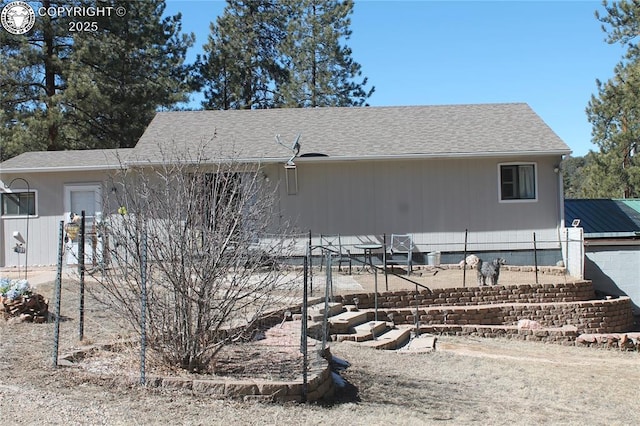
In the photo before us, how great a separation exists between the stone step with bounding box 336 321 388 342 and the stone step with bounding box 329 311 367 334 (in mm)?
96

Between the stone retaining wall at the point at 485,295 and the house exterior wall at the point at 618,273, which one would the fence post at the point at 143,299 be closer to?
the stone retaining wall at the point at 485,295

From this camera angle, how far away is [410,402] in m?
6.40

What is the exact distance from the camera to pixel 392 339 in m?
9.62

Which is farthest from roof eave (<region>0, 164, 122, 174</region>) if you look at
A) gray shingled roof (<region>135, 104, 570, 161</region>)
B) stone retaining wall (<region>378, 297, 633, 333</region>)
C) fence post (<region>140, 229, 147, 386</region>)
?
fence post (<region>140, 229, 147, 386</region>)

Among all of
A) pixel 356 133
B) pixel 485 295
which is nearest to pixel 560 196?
pixel 485 295

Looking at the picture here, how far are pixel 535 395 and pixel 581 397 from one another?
1.93 feet

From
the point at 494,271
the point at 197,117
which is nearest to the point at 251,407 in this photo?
the point at 494,271

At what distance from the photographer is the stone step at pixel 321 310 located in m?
9.48

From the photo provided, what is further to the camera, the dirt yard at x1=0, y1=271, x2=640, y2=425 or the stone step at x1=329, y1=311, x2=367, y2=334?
the stone step at x1=329, y1=311, x2=367, y2=334

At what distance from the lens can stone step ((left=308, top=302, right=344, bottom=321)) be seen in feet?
31.1

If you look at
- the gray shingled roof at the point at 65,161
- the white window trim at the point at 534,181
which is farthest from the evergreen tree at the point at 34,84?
the white window trim at the point at 534,181

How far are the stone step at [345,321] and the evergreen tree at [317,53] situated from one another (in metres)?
19.5

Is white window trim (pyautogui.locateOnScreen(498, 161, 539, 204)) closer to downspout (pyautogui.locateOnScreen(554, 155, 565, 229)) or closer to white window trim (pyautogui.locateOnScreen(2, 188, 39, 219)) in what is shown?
downspout (pyautogui.locateOnScreen(554, 155, 565, 229))

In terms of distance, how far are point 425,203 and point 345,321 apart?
271 inches
